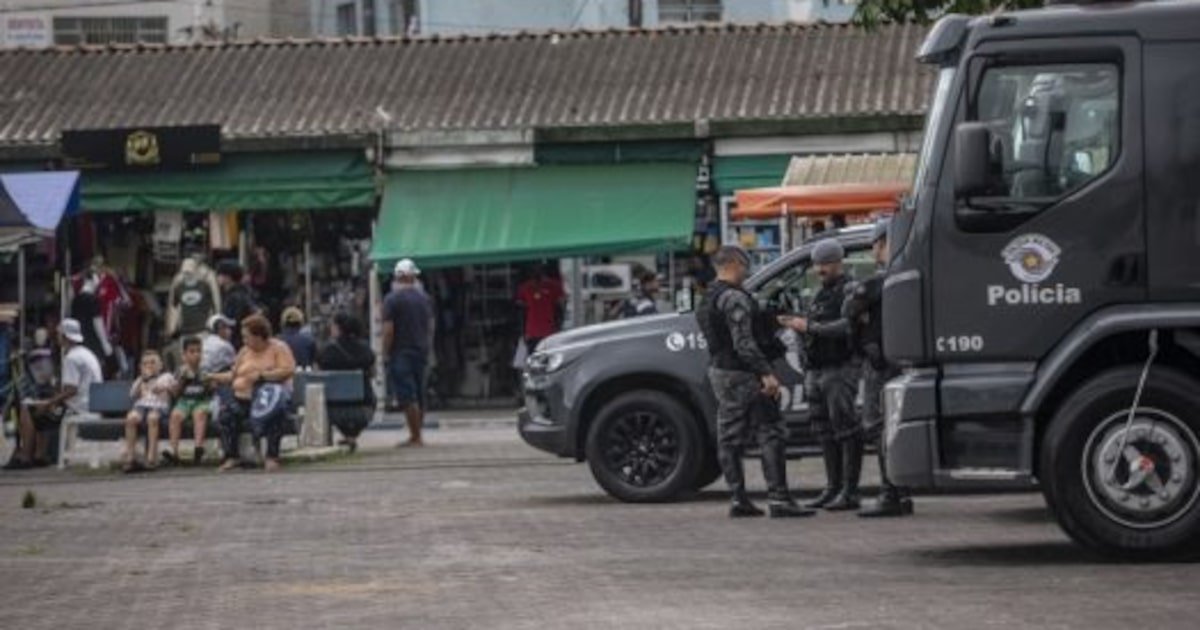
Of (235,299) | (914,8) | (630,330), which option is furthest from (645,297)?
(914,8)

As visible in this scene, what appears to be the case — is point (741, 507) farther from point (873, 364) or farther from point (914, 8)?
point (914, 8)

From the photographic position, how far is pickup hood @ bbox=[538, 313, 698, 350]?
774 inches

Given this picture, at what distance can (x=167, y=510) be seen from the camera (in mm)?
20484

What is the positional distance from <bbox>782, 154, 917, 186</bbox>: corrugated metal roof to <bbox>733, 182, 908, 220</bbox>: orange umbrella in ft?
2.98

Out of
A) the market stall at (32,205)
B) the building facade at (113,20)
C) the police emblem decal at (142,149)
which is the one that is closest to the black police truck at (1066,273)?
the market stall at (32,205)

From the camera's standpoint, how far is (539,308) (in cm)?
3403

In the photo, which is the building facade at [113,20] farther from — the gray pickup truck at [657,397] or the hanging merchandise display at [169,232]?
the gray pickup truck at [657,397]

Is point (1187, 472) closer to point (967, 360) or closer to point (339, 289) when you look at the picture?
point (967, 360)

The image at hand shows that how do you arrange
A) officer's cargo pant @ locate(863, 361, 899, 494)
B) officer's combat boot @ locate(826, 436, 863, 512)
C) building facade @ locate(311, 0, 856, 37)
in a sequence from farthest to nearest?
building facade @ locate(311, 0, 856, 37) < officer's combat boot @ locate(826, 436, 863, 512) < officer's cargo pant @ locate(863, 361, 899, 494)

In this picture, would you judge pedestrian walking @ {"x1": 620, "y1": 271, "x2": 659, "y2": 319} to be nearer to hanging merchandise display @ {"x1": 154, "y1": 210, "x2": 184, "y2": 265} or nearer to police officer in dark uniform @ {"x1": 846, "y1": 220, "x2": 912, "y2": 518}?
hanging merchandise display @ {"x1": 154, "y1": 210, "x2": 184, "y2": 265}

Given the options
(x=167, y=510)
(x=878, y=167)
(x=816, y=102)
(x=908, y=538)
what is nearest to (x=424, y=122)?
(x=816, y=102)

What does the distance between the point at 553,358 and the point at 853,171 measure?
8.51m

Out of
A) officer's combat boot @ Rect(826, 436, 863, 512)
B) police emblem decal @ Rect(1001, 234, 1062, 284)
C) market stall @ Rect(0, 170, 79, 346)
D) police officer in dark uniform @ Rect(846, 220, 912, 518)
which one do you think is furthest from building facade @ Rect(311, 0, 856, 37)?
police emblem decal @ Rect(1001, 234, 1062, 284)

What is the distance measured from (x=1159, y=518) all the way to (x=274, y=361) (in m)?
12.9
